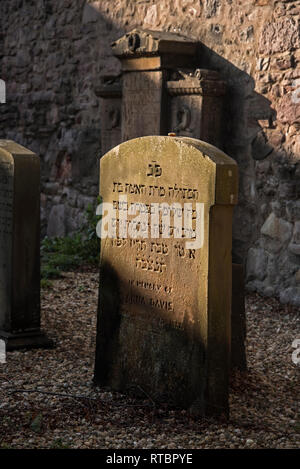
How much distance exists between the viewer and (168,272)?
402cm

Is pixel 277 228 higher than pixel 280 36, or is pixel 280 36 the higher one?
pixel 280 36

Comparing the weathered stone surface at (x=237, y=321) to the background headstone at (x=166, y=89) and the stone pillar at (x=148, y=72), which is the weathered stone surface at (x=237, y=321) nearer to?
the background headstone at (x=166, y=89)

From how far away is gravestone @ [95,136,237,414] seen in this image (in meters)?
3.79

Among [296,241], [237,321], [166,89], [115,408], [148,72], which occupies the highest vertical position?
[148,72]

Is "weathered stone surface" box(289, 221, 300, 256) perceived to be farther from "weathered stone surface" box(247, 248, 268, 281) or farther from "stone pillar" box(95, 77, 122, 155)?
"stone pillar" box(95, 77, 122, 155)

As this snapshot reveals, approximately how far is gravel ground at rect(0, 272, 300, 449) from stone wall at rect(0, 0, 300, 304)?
4.06 ft

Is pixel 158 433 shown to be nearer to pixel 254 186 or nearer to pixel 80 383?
pixel 80 383

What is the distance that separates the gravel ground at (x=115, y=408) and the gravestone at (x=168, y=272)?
0.15 meters

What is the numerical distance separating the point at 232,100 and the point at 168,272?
3234 millimetres

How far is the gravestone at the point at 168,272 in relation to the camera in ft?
12.4

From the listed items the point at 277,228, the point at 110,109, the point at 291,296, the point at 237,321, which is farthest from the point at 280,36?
the point at 237,321

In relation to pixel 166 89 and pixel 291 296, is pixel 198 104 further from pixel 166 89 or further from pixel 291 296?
pixel 291 296

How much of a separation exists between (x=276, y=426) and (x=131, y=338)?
2.92ft
